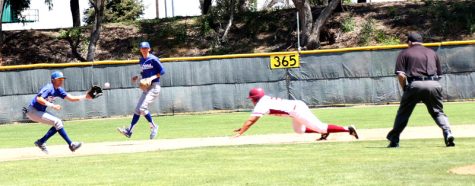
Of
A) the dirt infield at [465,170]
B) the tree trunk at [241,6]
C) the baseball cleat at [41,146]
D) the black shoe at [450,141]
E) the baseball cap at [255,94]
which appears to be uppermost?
the tree trunk at [241,6]

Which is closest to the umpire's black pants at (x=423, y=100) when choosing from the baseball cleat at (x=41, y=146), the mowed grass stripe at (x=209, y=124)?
the baseball cleat at (x=41, y=146)

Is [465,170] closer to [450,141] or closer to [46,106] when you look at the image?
[450,141]

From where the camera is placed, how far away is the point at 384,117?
2183 cm

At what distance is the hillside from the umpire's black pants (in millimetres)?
27281

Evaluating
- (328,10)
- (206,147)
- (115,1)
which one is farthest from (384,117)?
(115,1)

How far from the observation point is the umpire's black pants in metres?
12.3

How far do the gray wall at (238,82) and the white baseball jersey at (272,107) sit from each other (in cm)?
1469

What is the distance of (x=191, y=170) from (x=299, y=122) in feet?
9.22

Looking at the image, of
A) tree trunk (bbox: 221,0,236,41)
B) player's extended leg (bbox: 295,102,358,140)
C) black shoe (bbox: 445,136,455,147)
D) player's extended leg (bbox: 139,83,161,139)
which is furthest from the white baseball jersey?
tree trunk (bbox: 221,0,236,41)

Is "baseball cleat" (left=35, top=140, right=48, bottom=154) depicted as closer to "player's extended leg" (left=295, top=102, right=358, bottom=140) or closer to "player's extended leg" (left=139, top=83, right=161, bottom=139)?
"player's extended leg" (left=139, top=83, right=161, bottom=139)

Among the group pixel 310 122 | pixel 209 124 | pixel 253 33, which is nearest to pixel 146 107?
pixel 310 122

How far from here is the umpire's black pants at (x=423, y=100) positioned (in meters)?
12.3

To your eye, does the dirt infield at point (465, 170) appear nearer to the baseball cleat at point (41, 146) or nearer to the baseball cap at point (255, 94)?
the baseball cap at point (255, 94)

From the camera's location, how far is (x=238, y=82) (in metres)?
27.7
